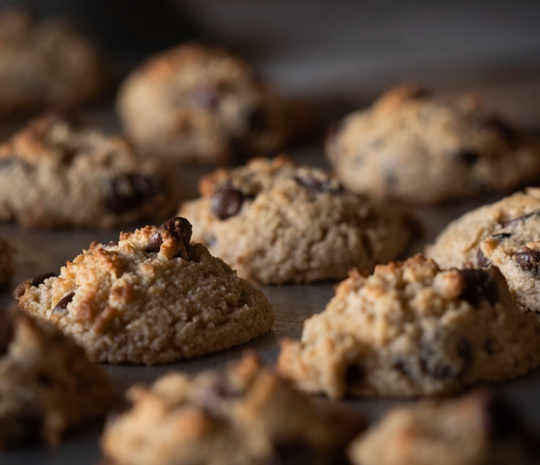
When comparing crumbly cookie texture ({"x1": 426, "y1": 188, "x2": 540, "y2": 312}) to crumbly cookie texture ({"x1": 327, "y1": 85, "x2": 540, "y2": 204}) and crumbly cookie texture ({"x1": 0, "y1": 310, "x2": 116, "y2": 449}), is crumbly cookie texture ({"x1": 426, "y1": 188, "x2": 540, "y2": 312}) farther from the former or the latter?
crumbly cookie texture ({"x1": 0, "y1": 310, "x2": 116, "y2": 449})

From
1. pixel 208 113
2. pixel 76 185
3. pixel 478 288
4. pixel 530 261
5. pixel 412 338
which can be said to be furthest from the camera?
pixel 208 113

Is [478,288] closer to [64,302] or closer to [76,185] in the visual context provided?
[64,302]

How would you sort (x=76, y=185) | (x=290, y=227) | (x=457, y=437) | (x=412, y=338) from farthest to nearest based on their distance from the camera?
(x=76, y=185) → (x=290, y=227) → (x=412, y=338) → (x=457, y=437)

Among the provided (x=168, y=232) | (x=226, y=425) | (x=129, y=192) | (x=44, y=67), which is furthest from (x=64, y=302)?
(x=44, y=67)

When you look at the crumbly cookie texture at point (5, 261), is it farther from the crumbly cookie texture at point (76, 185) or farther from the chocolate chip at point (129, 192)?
the chocolate chip at point (129, 192)

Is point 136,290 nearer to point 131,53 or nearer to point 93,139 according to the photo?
point 93,139

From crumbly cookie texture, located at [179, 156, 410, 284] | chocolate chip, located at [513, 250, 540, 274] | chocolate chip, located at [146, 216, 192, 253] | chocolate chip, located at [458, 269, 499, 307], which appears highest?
chocolate chip, located at [458, 269, 499, 307]

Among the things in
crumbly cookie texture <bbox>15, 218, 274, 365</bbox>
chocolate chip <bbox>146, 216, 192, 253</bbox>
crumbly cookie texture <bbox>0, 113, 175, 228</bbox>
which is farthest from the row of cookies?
crumbly cookie texture <bbox>0, 113, 175, 228</bbox>
